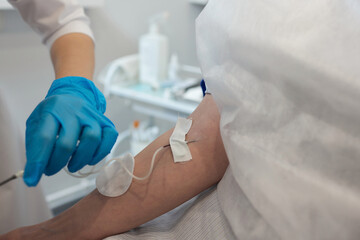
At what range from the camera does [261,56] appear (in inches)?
17.9

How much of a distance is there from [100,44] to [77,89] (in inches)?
43.3

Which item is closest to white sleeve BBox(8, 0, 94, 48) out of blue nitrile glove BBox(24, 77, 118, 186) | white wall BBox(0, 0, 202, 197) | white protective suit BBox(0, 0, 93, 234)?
white protective suit BBox(0, 0, 93, 234)

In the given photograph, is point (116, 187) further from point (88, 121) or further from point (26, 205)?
point (26, 205)

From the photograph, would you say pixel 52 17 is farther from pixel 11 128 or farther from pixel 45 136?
pixel 45 136

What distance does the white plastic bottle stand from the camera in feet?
5.19

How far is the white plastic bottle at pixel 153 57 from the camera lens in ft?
5.19

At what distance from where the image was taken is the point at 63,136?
0.51 metres

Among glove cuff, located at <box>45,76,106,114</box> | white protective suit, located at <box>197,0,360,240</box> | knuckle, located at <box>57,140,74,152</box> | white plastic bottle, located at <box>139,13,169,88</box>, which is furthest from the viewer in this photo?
white plastic bottle, located at <box>139,13,169,88</box>

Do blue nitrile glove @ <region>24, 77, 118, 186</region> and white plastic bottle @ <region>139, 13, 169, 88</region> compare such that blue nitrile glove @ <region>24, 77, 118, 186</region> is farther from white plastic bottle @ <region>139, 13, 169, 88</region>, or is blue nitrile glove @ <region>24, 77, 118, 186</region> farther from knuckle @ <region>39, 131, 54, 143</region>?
white plastic bottle @ <region>139, 13, 169, 88</region>

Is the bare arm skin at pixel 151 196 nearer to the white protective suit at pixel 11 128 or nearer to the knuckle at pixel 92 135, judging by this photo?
the knuckle at pixel 92 135

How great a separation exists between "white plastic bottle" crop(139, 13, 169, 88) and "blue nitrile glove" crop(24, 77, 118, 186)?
1.02 m

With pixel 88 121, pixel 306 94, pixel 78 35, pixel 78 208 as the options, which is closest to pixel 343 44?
pixel 306 94

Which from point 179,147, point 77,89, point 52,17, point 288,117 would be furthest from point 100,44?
point 288,117

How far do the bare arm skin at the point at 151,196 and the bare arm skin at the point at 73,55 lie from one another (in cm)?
34
